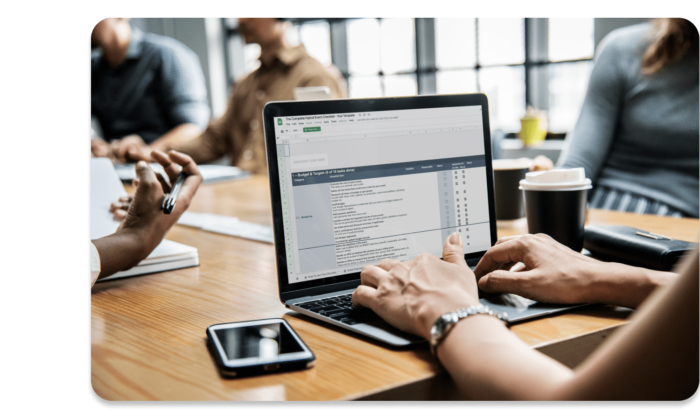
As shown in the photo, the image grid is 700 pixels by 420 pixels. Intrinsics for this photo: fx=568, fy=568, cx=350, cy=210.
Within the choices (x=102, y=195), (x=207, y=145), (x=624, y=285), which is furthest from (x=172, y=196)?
(x=207, y=145)

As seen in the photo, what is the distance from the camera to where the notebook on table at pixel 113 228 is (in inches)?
35.3

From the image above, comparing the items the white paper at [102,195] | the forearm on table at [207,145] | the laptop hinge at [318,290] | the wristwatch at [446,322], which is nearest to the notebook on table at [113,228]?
the white paper at [102,195]

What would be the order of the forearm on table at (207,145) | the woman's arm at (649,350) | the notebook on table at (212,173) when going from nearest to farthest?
the woman's arm at (649,350) → the notebook on table at (212,173) → the forearm on table at (207,145)

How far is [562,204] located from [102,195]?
82 cm

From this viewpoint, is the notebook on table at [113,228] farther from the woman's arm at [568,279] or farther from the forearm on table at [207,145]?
the forearm on table at [207,145]

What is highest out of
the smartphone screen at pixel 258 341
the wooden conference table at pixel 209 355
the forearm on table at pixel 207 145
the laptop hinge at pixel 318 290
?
the forearm on table at pixel 207 145

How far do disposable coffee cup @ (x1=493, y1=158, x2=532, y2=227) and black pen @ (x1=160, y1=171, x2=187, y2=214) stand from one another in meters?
0.59

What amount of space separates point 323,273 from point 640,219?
82 cm

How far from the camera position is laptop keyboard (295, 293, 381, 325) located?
2.04 ft

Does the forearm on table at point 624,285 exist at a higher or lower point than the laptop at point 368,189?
lower

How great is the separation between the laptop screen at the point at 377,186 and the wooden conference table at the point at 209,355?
0.35 ft

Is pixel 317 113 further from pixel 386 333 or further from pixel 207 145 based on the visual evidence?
pixel 207 145
